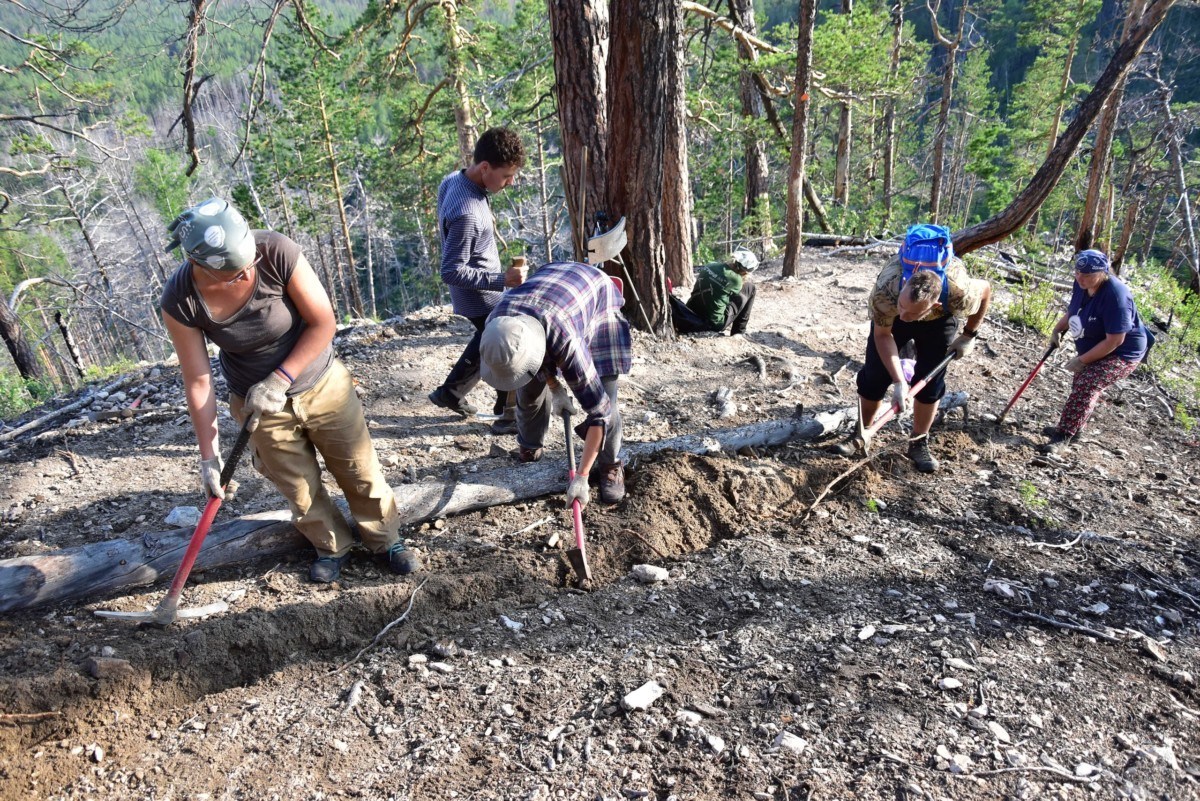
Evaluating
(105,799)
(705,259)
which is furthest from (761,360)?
(705,259)

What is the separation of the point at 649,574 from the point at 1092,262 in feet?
12.5

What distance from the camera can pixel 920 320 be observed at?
12.4ft

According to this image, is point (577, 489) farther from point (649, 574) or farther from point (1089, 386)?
point (1089, 386)

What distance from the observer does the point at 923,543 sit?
3.37m

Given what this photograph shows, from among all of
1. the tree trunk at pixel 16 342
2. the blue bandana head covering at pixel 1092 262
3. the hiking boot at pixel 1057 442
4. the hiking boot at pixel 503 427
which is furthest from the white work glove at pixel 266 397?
the tree trunk at pixel 16 342

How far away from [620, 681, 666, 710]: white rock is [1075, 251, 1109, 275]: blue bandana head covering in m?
4.13

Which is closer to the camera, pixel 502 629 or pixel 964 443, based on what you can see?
pixel 502 629

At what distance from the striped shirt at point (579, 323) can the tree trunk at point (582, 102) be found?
Answer: 248 centimetres

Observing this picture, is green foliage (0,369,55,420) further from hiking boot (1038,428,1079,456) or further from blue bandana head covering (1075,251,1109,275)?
blue bandana head covering (1075,251,1109,275)

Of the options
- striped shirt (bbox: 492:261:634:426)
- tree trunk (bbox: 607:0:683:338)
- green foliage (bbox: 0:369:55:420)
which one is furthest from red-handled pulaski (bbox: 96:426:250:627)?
green foliage (bbox: 0:369:55:420)

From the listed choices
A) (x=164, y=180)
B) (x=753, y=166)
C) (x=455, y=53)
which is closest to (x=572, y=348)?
(x=753, y=166)

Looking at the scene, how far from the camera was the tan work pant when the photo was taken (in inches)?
105

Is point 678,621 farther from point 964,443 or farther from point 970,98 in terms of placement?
point 970,98

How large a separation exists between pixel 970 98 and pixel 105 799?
35113 mm
